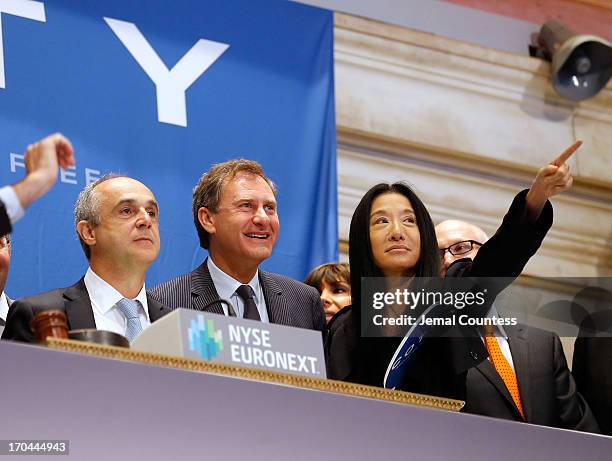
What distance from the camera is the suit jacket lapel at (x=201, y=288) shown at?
300 centimetres

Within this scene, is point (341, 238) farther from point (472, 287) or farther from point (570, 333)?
point (472, 287)

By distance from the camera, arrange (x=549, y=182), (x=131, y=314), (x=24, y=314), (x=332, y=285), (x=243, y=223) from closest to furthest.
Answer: (x=24, y=314) < (x=549, y=182) < (x=131, y=314) < (x=243, y=223) < (x=332, y=285)

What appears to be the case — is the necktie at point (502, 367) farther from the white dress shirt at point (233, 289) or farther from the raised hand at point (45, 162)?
the raised hand at point (45, 162)

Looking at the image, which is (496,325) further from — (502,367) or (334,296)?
(334,296)

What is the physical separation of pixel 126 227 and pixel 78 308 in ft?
0.93

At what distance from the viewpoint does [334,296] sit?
11.7 feet

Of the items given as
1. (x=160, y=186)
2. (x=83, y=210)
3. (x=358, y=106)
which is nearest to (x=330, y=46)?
(x=358, y=106)

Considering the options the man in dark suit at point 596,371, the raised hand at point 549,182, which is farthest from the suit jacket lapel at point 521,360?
the raised hand at point 549,182

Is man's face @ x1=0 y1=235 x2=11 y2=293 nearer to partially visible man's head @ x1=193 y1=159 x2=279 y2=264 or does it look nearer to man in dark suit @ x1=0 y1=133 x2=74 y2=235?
Answer: partially visible man's head @ x1=193 y1=159 x2=279 y2=264

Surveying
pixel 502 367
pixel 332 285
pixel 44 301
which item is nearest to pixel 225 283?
pixel 44 301

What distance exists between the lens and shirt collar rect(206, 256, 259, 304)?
3.05m

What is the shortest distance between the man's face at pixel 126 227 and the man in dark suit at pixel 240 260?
0.46 feet

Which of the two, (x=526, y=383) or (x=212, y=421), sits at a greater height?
(x=526, y=383)

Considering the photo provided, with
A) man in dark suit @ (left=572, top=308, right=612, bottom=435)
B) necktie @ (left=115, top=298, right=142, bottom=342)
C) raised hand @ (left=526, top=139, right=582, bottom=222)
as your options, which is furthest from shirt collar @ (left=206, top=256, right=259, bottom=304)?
man in dark suit @ (left=572, top=308, right=612, bottom=435)
